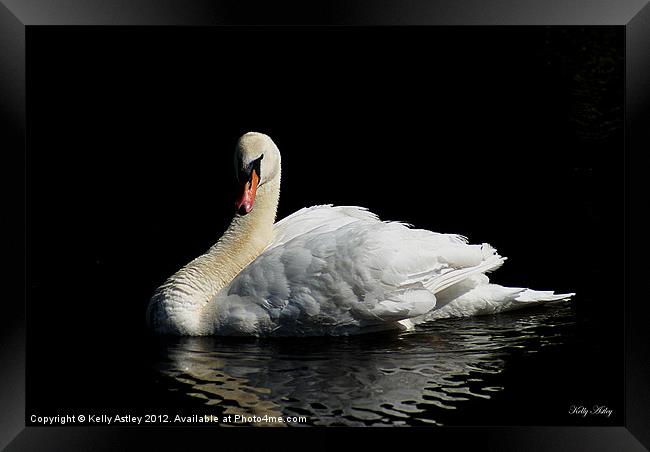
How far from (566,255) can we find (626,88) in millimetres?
3312

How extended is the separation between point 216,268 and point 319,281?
1.02 meters

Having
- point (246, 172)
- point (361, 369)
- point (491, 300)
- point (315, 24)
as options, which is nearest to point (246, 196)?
point (246, 172)

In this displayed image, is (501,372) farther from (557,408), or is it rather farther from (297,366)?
(297,366)

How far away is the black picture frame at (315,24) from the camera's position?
190 inches

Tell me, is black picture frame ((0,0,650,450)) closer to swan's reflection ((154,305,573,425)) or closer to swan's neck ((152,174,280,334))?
swan's reflection ((154,305,573,425))

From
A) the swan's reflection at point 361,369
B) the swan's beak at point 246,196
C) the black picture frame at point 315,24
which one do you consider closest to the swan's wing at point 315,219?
the swan's beak at point 246,196

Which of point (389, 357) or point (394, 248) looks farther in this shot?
point (394, 248)

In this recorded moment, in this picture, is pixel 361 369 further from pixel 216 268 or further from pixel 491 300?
pixel 491 300

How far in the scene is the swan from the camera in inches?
269

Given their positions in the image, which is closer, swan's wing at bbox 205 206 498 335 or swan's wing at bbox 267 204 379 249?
swan's wing at bbox 205 206 498 335

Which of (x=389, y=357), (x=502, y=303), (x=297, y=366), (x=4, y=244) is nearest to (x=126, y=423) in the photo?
(x=4, y=244)

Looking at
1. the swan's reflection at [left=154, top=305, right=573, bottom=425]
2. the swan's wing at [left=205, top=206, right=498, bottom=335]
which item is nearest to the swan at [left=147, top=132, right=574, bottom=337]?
the swan's wing at [left=205, top=206, right=498, bottom=335]

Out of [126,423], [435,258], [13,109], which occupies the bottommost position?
[126,423]

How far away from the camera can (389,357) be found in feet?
21.1
